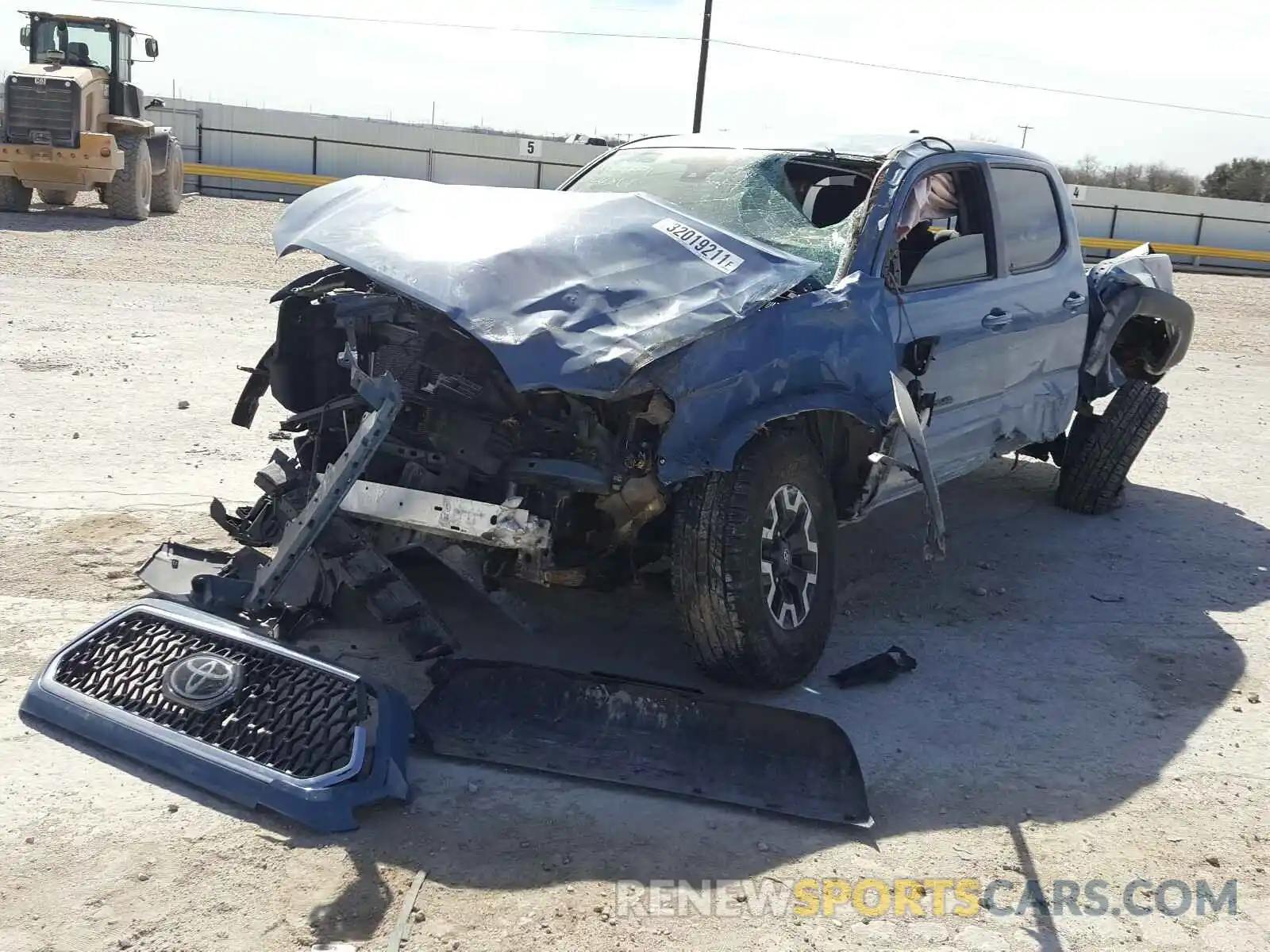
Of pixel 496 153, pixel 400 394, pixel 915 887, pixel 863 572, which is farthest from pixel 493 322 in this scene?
pixel 496 153

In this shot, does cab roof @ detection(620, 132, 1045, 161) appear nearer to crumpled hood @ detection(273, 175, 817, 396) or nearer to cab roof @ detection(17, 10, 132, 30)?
crumpled hood @ detection(273, 175, 817, 396)

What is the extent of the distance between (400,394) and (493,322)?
1.56 feet

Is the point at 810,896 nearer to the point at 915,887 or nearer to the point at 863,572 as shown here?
the point at 915,887

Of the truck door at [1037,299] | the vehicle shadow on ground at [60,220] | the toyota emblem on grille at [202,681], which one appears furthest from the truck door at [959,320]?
the vehicle shadow on ground at [60,220]

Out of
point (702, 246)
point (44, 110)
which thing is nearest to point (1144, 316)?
point (702, 246)

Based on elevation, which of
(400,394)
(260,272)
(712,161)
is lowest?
(260,272)

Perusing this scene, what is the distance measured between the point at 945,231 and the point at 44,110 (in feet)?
55.0

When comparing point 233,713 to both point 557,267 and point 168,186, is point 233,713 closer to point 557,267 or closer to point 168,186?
point 557,267

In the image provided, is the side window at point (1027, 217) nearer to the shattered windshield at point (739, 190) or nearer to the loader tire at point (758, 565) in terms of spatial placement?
the shattered windshield at point (739, 190)

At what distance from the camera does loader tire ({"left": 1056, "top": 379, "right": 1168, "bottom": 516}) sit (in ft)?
23.1

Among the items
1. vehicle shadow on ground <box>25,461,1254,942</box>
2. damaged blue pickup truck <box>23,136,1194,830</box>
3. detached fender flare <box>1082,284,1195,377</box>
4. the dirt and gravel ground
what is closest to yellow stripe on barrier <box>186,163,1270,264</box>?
detached fender flare <box>1082,284,1195,377</box>

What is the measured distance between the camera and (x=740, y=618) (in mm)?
4137

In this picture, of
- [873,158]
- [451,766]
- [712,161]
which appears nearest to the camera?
[451,766]

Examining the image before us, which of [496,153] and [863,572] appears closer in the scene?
[863,572]
